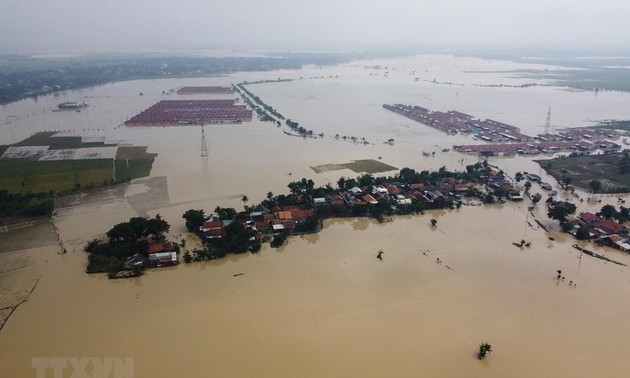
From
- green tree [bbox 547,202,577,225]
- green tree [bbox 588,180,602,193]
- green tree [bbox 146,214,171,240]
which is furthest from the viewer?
green tree [bbox 588,180,602,193]

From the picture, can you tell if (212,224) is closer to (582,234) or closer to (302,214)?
(302,214)

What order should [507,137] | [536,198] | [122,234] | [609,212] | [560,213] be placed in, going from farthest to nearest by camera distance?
1. [507,137]
2. [536,198]
3. [609,212]
4. [560,213]
5. [122,234]

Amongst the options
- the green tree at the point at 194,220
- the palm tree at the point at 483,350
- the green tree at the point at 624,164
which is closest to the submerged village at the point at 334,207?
the green tree at the point at 194,220

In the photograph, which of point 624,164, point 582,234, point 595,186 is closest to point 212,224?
point 582,234

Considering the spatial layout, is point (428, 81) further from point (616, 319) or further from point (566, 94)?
point (616, 319)

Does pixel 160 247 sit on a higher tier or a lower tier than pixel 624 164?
lower

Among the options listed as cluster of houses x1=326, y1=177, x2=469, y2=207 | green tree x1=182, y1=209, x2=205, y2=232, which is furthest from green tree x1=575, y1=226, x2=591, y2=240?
green tree x1=182, y1=209, x2=205, y2=232

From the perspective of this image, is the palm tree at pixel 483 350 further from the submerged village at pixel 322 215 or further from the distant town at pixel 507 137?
the distant town at pixel 507 137

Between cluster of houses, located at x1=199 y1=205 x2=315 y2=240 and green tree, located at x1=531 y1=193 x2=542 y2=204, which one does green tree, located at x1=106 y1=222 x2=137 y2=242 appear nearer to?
cluster of houses, located at x1=199 y1=205 x2=315 y2=240
